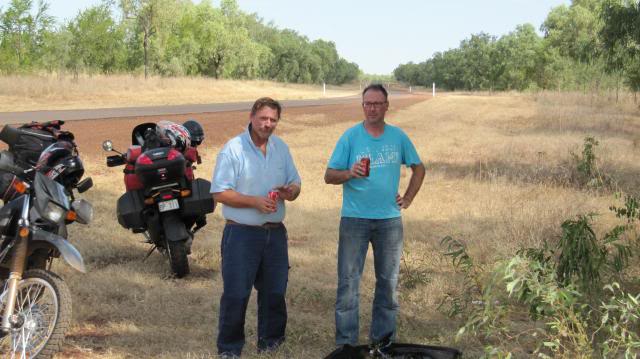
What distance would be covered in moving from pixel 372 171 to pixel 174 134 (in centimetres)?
268

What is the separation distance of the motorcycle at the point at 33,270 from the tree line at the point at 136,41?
36390 mm

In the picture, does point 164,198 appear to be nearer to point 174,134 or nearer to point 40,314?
point 174,134

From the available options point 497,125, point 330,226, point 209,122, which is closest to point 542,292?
point 330,226

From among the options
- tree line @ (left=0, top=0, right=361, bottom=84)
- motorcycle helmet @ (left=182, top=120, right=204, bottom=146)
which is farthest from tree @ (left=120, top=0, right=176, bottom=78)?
motorcycle helmet @ (left=182, top=120, right=204, bottom=146)

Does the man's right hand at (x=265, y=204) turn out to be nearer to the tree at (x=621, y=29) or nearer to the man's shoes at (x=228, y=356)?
the man's shoes at (x=228, y=356)

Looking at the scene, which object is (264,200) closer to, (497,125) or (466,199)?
(466,199)

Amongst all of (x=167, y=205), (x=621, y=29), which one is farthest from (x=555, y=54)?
(x=167, y=205)

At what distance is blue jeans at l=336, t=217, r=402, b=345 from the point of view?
4.54 metres

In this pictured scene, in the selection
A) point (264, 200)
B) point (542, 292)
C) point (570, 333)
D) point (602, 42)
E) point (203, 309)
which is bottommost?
point (203, 309)

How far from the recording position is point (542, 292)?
3566 mm

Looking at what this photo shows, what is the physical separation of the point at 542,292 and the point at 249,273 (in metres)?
1.78

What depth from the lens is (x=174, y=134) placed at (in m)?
6.51

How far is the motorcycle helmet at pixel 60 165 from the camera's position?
584cm

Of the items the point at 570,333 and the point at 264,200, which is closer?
the point at 570,333
